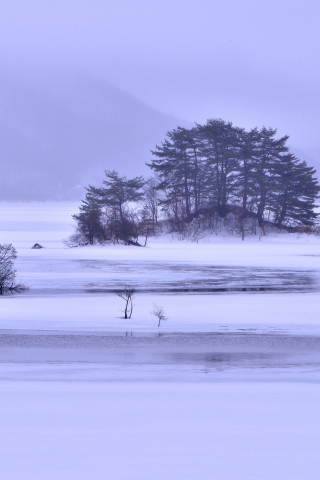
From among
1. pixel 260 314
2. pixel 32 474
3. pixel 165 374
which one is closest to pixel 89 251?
pixel 260 314

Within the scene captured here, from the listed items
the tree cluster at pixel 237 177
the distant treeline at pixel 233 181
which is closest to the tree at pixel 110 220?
the distant treeline at pixel 233 181

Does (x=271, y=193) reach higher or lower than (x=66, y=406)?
higher

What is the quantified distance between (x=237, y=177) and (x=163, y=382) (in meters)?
53.8

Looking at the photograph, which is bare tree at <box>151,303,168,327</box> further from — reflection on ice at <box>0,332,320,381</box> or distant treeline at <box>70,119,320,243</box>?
distant treeline at <box>70,119,320,243</box>

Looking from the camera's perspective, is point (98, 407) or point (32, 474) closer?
point (32, 474)

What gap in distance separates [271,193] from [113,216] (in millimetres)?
18486

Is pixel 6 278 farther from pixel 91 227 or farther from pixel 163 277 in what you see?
pixel 91 227

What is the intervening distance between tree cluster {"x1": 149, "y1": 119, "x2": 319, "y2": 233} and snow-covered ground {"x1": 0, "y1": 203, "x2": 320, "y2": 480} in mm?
37302

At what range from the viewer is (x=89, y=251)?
45.4 metres

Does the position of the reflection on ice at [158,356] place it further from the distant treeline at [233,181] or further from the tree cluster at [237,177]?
the tree cluster at [237,177]

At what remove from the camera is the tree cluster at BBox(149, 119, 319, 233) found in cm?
6172

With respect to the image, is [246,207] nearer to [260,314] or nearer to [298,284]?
[298,284]

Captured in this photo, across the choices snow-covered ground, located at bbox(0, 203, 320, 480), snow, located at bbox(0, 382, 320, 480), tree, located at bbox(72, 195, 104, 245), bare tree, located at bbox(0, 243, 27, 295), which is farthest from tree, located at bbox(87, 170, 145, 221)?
snow, located at bbox(0, 382, 320, 480)

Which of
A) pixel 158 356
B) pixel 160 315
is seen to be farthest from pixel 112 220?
pixel 158 356
